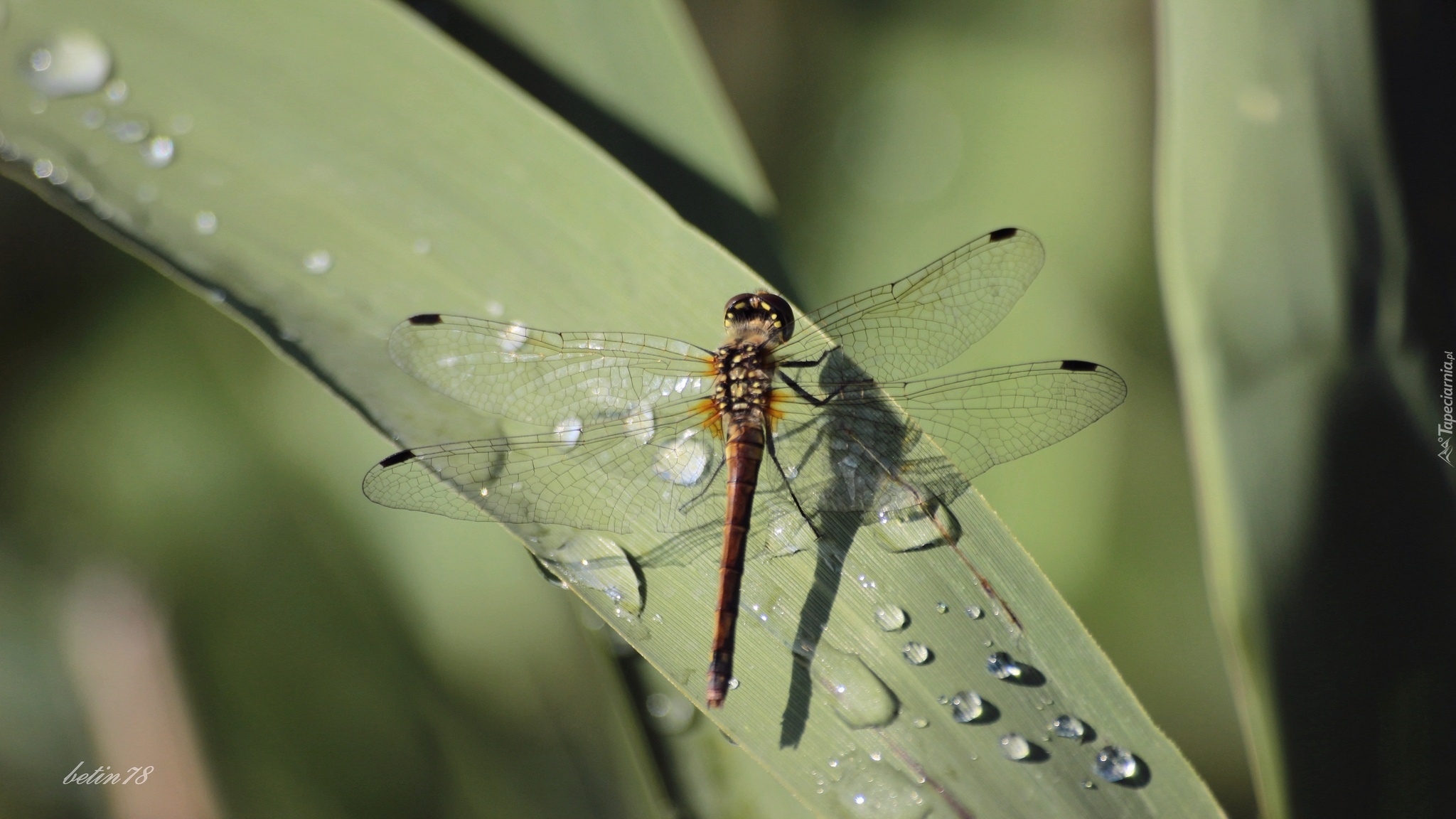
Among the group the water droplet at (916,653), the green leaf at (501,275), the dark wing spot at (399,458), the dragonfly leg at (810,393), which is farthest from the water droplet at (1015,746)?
the dark wing spot at (399,458)

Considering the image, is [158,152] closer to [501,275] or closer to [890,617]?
[501,275]

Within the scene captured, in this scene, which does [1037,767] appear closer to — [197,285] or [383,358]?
[383,358]

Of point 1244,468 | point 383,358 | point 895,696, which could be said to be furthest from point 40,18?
point 1244,468

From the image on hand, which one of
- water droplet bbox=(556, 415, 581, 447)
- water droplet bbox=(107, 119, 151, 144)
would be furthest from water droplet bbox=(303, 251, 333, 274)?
water droplet bbox=(556, 415, 581, 447)

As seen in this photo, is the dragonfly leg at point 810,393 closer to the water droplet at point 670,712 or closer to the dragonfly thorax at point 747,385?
the dragonfly thorax at point 747,385

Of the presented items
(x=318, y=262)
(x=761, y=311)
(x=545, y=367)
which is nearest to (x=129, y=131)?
(x=318, y=262)

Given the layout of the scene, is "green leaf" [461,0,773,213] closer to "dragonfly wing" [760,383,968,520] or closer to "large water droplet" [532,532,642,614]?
"dragonfly wing" [760,383,968,520]
